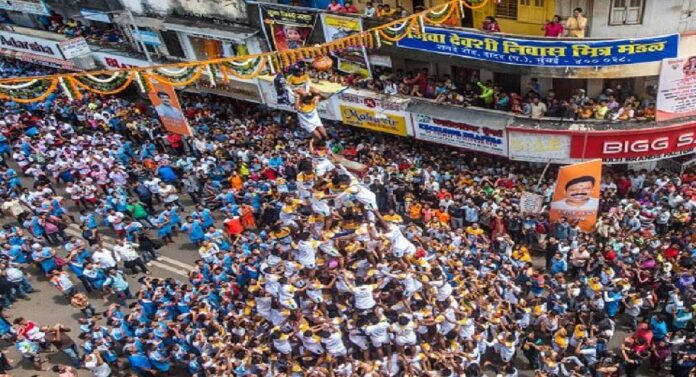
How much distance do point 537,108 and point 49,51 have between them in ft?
78.9

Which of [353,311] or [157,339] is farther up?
[353,311]

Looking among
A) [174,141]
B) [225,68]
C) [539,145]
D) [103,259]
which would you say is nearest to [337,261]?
[225,68]

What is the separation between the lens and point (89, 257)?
1922cm

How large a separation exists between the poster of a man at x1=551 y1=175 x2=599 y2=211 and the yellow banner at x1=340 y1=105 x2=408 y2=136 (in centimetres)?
656

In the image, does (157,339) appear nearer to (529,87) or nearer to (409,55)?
(409,55)

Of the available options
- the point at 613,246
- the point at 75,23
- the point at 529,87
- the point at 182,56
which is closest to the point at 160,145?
the point at 182,56

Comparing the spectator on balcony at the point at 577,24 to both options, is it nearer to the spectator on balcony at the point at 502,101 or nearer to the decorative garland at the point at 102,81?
the spectator on balcony at the point at 502,101

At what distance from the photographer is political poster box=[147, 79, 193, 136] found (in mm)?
23109

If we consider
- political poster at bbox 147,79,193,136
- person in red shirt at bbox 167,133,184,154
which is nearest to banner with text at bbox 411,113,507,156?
political poster at bbox 147,79,193,136

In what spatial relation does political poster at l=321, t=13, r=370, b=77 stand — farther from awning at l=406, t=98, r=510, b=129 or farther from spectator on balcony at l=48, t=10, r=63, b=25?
spectator on balcony at l=48, t=10, r=63, b=25

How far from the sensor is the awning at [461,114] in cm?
2084

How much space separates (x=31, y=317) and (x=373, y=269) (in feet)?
38.4

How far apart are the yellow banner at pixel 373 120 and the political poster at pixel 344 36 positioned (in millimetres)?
1440

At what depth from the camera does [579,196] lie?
18.5m
